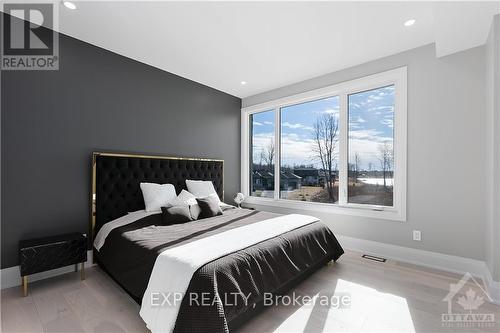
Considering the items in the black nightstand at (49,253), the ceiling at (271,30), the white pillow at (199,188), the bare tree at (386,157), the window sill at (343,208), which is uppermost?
the ceiling at (271,30)

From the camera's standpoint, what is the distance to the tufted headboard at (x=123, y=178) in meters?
2.77

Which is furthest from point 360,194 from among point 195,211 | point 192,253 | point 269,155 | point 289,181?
point 192,253

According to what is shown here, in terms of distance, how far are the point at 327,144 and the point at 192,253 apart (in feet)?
9.57

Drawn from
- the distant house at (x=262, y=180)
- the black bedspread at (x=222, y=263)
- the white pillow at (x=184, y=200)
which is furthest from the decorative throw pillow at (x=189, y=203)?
the distant house at (x=262, y=180)

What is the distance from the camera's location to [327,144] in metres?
3.82

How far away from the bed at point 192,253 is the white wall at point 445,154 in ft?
3.77

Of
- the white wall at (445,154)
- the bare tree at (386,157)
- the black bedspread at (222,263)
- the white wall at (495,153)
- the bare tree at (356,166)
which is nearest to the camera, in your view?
the black bedspread at (222,263)

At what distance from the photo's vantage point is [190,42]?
274cm

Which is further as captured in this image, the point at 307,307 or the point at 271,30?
the point at 271,30

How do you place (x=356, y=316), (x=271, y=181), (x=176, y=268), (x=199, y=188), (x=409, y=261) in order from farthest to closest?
(x=271, y=181) < (x=199, y=188) < (x=409, y=261) < (x=356, y=316) < (x=176, y=268)

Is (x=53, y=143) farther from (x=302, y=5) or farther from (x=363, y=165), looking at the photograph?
(x=363, y=165)

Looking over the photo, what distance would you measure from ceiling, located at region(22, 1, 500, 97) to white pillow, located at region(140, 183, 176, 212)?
1.75 m

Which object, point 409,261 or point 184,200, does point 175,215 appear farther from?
point 409,261

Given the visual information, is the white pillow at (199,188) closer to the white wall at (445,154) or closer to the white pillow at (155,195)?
the white pillow at (155,195)
